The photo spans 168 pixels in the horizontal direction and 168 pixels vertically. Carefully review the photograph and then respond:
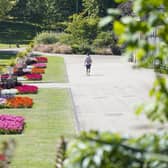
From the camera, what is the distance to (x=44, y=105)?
2411 centimetres

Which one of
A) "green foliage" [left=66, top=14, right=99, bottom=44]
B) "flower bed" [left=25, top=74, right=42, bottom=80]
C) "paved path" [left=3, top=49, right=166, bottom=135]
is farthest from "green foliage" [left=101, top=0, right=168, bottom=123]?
"green foliage" [left=66, top=14, right=99, bottom=44]

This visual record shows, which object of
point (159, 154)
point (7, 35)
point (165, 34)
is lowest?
point (7, 35)

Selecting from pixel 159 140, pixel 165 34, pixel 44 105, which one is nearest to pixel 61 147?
pixel 159 140

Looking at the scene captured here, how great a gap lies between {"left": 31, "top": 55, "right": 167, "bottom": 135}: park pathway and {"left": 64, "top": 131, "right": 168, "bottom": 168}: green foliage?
23.1ft

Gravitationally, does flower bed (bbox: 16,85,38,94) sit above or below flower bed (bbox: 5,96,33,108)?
below

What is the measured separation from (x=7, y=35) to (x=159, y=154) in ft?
272

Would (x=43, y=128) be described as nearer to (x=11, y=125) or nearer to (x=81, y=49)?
(x=11, y=125)

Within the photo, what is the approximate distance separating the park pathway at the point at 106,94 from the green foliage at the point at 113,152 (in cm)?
705

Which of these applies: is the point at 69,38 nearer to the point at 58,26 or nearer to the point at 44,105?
the point at 58,26

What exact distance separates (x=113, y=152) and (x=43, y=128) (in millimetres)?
15458

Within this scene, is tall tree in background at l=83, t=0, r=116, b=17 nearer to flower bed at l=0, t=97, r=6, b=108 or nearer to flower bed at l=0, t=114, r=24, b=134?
flower bed at l=0, t=97, r=6, b=108

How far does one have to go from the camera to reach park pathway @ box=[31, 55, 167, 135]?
1910 cm

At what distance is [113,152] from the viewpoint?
309cm

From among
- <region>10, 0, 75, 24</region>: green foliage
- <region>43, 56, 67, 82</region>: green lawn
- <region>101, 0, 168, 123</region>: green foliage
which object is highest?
<region>101, 0, 168, 123</region>: green foliage
